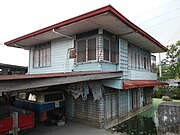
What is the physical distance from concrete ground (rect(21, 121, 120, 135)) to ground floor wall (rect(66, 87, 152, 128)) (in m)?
0.48

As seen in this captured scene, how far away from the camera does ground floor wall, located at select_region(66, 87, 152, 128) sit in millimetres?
8250

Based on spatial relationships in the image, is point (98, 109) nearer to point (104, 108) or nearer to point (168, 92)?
point (104, 108)

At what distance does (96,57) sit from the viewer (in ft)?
27.6

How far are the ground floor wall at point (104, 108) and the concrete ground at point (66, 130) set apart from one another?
0.48 m

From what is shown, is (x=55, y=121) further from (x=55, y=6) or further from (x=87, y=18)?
(x=55, y=6)

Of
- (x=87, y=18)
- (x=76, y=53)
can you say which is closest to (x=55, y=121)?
(x=76, y=53)

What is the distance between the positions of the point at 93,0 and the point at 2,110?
985cm

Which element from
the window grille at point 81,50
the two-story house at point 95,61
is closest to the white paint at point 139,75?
the two-story house at point 95,61

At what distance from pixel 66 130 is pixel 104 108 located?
228 cm

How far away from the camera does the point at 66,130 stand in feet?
25.0

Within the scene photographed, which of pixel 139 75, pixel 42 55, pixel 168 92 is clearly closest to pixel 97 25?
pixel 42 55

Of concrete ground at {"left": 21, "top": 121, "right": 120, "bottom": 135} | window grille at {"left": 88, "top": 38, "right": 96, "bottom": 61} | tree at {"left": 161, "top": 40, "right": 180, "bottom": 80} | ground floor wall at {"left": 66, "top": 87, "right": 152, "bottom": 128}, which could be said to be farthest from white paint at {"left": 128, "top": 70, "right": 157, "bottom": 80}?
tree at {"left": 161, "top": 40, "right": 180, "bottom": 80}

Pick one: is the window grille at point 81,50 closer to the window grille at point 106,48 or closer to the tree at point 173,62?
the window grille at point 106,48

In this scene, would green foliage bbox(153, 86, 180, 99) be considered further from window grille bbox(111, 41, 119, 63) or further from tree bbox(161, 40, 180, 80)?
window grille bbox(111, 41, 119, 63)
